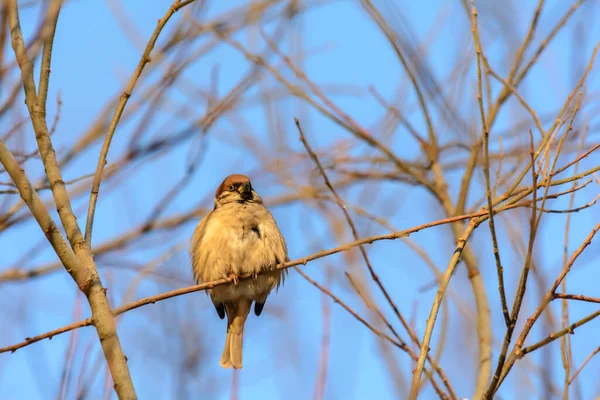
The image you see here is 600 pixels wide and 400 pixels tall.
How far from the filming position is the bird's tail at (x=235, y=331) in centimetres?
525

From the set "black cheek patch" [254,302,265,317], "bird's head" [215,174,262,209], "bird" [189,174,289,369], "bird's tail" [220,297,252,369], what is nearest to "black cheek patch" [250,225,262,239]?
"bird" [189,174,289,369]

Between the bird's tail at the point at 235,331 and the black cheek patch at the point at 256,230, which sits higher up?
the black cheek patch at the point at 256,230

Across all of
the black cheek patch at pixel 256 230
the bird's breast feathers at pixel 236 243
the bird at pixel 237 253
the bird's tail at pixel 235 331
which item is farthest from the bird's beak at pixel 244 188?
the bird's tail at pixel 235 331

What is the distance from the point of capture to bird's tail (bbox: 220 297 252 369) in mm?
5250

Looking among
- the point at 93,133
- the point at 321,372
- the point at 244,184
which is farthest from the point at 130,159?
the point at 244,184

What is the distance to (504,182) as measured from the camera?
432 centimetres

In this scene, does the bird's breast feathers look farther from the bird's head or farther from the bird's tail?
the bird's tail

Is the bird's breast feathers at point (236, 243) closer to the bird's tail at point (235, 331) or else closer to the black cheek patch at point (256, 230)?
the black cheek patch at point (256, 230)

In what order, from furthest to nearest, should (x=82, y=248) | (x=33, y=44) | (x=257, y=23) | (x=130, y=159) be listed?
(x=257, y=23), (x=130, y=159), (x=33, y=44), (x=82, y=248)

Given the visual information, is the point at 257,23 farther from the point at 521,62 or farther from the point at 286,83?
the point at 521,62

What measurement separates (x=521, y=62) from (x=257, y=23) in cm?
166

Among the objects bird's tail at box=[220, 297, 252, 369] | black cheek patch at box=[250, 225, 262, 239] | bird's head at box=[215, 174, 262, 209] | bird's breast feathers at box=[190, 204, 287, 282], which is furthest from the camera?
bird's head at box=[215, 174, 262, 209]

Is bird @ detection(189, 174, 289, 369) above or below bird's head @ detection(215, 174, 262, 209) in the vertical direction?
below

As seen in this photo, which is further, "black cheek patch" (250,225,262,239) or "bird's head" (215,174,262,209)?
"bird's head" (215,174,262,209)
